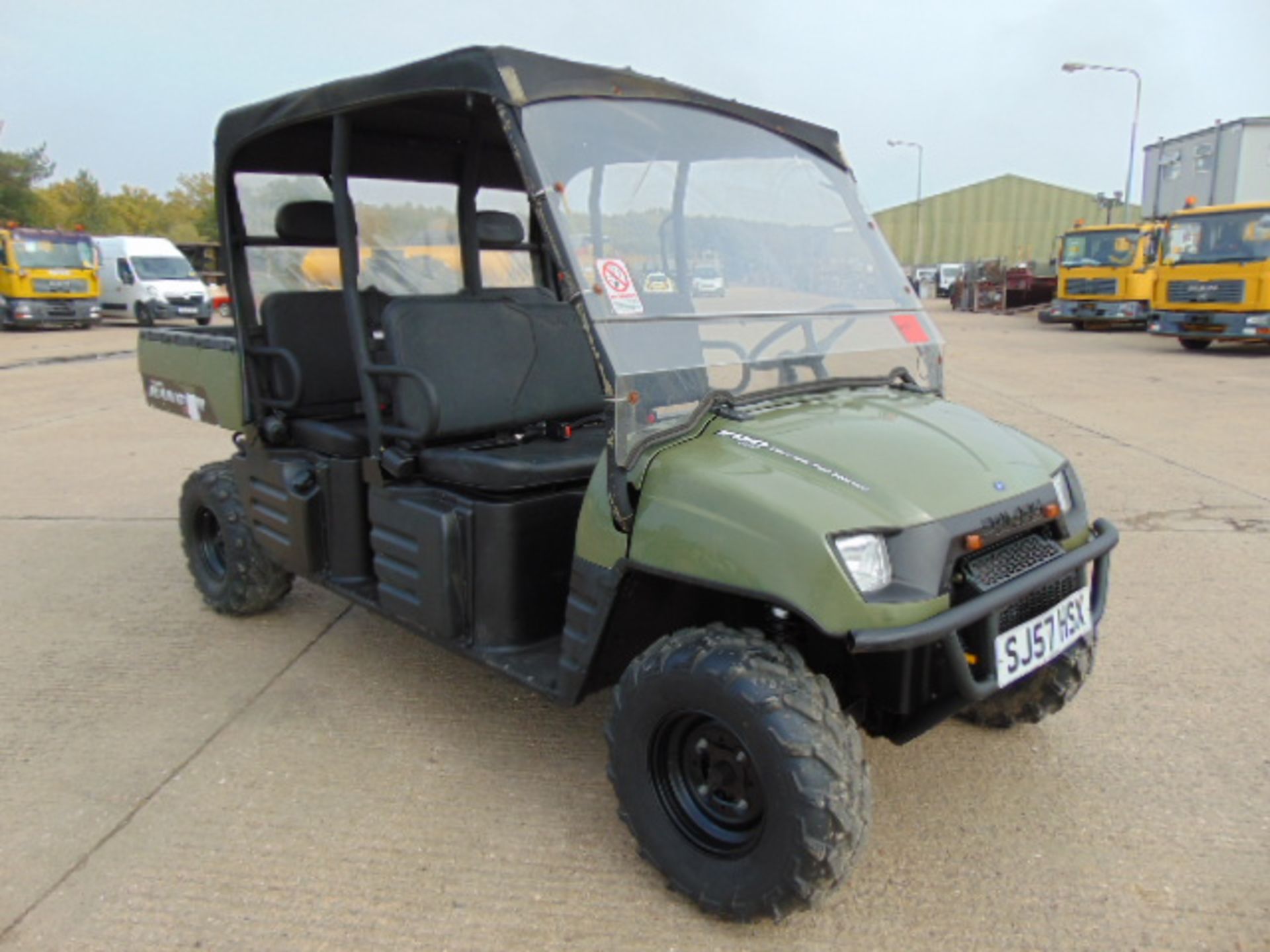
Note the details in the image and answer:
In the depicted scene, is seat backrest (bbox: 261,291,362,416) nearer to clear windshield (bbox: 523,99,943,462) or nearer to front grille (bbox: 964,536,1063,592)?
clear windshield (bbox: 523,99,943,462)

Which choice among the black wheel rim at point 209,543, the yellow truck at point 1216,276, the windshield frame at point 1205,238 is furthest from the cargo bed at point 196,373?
the windshield frame at point 1205,238

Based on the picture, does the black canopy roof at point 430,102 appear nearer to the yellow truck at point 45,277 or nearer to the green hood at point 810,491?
the green hood at point 810,491

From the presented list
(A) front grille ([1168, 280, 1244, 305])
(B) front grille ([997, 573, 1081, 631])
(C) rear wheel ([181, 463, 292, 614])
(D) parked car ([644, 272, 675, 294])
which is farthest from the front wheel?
(A) front grille ([1168, 280, 1244, 305])

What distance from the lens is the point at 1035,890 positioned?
245cm

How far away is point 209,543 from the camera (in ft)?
15.1

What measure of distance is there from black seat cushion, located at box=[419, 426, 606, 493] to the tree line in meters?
34.9

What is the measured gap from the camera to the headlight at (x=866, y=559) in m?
2.14

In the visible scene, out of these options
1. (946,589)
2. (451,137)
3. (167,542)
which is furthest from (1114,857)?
(167,542)

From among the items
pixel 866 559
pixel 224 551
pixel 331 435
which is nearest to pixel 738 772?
pixel 866 559

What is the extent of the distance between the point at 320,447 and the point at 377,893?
1.88 meters

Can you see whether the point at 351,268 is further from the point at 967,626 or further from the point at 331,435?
the point at 967,626

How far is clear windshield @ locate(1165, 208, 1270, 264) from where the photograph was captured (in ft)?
48.9

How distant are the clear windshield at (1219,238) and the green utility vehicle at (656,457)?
14.7 metres

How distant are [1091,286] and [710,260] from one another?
68.8 feet
